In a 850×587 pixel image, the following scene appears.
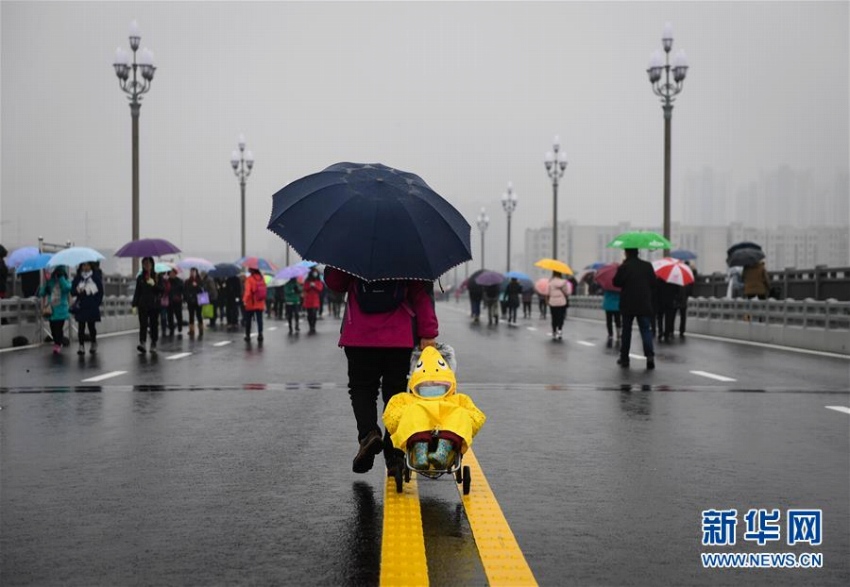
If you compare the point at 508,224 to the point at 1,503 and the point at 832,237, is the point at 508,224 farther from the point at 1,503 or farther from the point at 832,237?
the point at 832,237

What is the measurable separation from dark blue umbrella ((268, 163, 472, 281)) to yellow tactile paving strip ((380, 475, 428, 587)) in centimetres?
132

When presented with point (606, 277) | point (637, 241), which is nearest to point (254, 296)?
point (606, 277)

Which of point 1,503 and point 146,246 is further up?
point 146,246

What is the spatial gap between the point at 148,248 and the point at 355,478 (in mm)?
17729

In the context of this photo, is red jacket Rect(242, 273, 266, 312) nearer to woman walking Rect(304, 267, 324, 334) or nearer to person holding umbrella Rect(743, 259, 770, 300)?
woman walking Rect(304, 267, 324, 334)

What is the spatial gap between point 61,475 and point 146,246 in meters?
17.2

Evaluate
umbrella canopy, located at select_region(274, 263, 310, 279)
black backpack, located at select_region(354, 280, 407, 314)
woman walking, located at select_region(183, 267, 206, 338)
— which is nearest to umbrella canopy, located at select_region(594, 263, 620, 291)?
woman walking, located at select_region(183, 267, 206, 338)

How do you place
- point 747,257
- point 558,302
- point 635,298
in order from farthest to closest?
point 558,302, point 747,257, point 635,298

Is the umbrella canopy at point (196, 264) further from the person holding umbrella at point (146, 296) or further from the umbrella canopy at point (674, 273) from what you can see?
the umbrella canopy at point (674, 273)

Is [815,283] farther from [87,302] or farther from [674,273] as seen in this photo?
[87,302]

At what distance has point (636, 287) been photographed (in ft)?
54.3

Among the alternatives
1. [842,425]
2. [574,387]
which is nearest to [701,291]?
[574,387]

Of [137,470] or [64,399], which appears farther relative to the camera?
[64,399]

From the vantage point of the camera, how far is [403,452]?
648 cm
